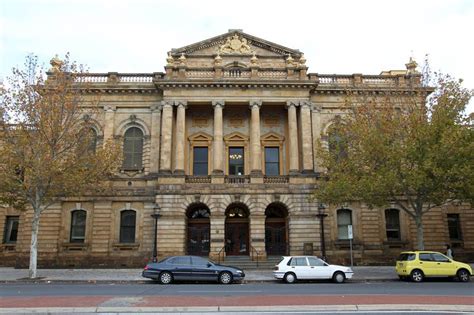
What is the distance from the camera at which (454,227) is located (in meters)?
31.9

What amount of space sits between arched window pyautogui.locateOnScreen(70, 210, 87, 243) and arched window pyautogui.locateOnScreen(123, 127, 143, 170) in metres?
4.80

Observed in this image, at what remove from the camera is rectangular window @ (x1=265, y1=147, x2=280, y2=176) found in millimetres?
32312

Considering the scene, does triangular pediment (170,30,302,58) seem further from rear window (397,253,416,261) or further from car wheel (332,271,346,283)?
car wheel (332,271,346,283)

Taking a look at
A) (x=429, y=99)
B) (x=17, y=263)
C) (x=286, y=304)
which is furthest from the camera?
(x=17, y=263)

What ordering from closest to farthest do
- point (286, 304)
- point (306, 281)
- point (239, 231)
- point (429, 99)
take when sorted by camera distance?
point (286, 304), point (306, 281), point (429, 99), point (239, 231)

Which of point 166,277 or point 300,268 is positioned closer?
point 166,277

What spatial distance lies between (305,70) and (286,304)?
2304cm

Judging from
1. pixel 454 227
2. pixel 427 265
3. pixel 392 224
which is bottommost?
pixel 427 265

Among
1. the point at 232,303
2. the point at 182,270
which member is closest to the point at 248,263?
the point at 182,270

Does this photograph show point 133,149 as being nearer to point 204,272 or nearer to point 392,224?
point 204,272

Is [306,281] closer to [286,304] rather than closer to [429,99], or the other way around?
[286,304]

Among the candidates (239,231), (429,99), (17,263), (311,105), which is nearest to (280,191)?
(239,231)

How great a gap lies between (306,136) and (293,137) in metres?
1.00

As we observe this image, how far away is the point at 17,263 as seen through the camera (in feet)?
95.3
